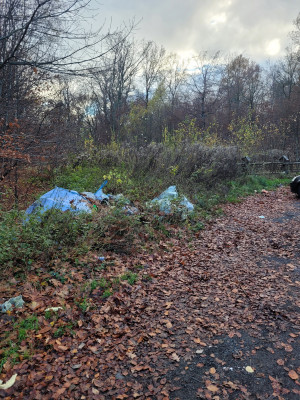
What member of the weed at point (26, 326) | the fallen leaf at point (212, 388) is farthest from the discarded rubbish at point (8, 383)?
the fallen leaf at point (212, 388)

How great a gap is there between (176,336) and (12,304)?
6.27 feet

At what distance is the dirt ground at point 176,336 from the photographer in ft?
7.30

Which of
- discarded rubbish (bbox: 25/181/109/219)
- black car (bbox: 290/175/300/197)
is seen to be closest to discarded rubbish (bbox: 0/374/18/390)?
discarded rubbish (bbox: 25/181/109/219)

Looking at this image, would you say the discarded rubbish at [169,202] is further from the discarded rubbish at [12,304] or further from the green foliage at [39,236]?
the discarded rubbish at [12,304]

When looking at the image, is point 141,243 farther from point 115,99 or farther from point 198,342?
point 115,99

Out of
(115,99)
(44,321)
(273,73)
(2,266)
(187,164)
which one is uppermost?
(273,73)

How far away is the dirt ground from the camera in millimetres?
2225

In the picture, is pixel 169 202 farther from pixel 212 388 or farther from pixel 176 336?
pixel 212 388

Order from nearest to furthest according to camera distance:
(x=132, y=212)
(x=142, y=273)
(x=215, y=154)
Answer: (x=142, y=273)
(x=132, y=212)
(x=215, y=154)

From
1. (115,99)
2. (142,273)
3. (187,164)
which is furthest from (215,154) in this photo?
(115,99)

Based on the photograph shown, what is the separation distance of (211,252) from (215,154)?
19.6 feet

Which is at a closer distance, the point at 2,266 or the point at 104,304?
the point at 104,304

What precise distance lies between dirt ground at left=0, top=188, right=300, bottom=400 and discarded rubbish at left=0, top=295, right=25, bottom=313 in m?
0.11

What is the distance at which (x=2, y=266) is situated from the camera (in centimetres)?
358
